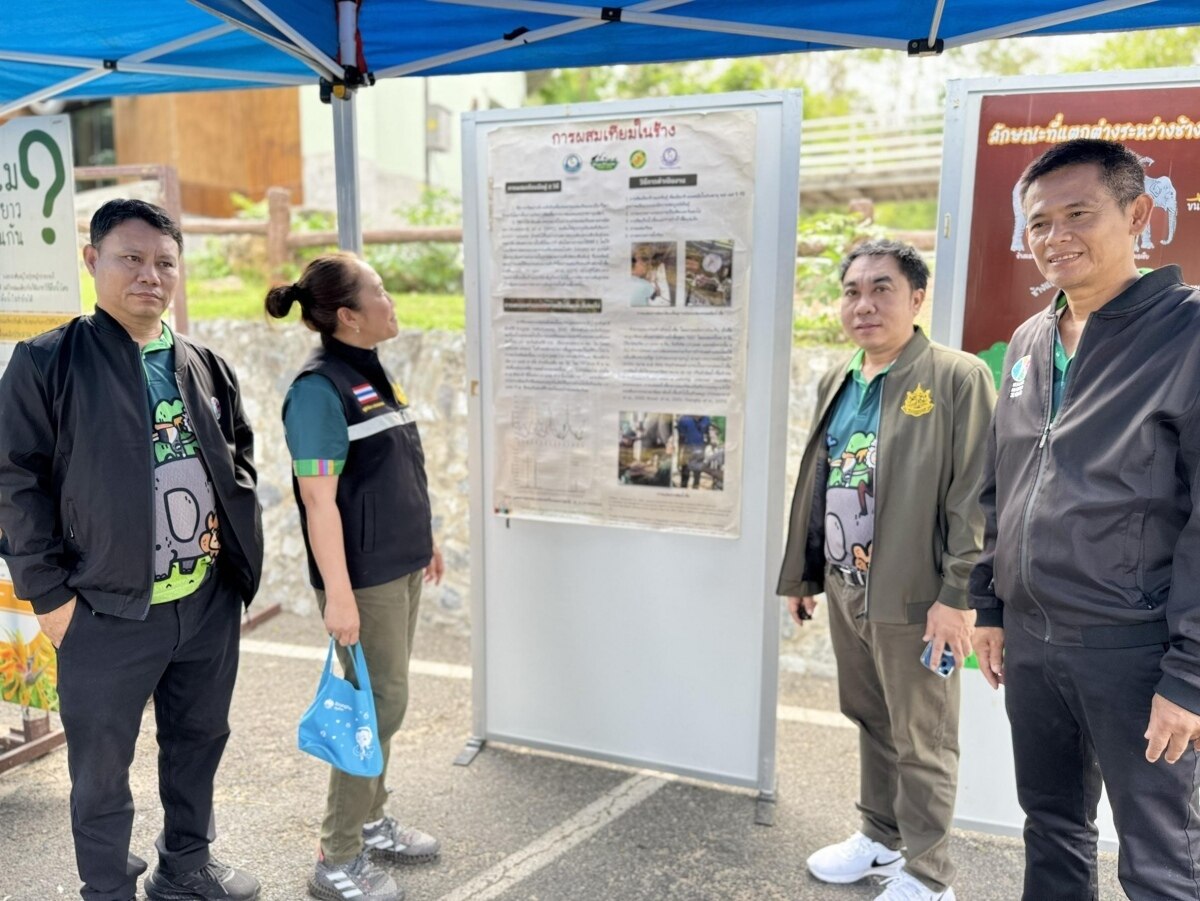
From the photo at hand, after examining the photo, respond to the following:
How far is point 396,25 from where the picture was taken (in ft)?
9.56

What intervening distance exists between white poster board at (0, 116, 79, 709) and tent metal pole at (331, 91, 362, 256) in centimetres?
109

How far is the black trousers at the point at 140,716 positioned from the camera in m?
2.29

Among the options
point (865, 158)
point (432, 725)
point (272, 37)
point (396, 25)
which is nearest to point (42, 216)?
point (272, 37)

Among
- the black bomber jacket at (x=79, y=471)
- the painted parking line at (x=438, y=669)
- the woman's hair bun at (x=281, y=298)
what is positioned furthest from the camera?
the painted parking line at (x=438, y=669)

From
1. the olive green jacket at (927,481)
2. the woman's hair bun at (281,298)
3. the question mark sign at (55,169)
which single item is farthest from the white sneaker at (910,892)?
the question mark sign at (55,169)

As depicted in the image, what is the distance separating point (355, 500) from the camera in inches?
101

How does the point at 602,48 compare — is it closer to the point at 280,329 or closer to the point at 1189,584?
the point at 1189,584

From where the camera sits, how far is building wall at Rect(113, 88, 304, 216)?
470 inches

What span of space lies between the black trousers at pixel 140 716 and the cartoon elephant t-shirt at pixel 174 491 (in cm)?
8

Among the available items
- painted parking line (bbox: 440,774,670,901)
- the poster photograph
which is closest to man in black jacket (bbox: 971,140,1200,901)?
the poster photograph

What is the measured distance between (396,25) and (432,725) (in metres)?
2.83

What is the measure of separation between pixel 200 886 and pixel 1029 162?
3.42 metres

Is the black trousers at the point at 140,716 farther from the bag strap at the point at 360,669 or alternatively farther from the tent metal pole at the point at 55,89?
the tent metal pole at the point at 55,89

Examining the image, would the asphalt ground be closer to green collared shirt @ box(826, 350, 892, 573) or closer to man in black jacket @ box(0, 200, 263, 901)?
man in black jacket @ box(0, 200, 263, 901)
